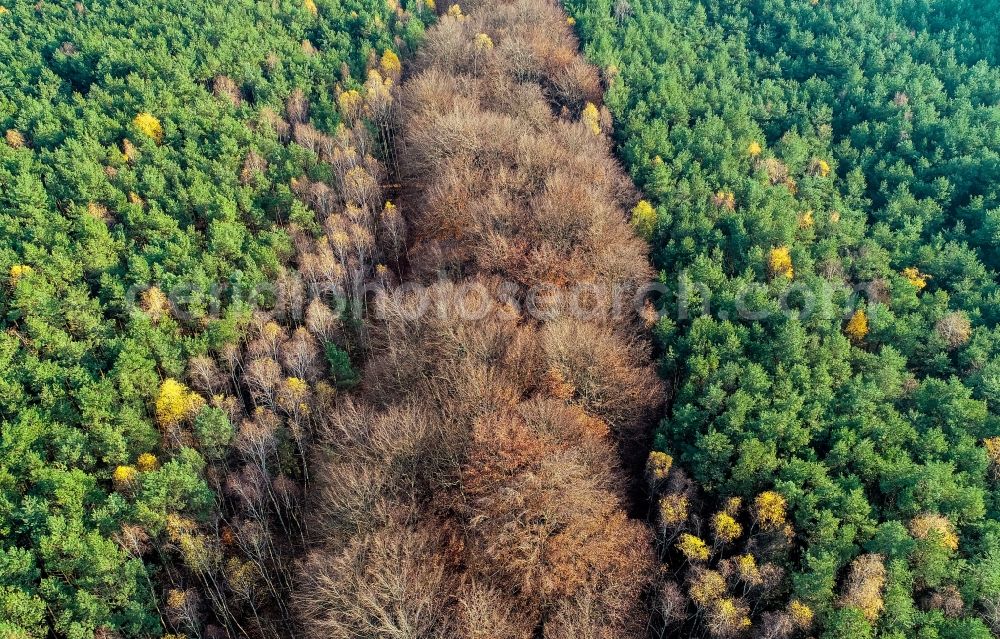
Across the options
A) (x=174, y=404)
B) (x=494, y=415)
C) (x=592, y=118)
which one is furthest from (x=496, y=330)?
(x=592, y=118)

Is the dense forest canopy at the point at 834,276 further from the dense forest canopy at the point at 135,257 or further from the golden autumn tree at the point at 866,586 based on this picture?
the dense forest canopy at the point at 135,257

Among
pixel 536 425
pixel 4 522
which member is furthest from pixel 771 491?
pixel 4 522

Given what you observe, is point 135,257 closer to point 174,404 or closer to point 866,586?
point 174,404

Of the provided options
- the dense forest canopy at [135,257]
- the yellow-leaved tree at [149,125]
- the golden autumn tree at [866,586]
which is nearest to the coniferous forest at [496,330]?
the golden autumn tree at [866,586]

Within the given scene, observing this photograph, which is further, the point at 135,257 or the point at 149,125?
the point at 149,125

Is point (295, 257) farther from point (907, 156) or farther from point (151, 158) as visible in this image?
point (907, 156)

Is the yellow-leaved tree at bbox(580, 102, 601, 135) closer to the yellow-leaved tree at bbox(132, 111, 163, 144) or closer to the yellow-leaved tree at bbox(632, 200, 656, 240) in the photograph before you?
the yellow-leaved tree at bbox(632, 200, 656, 240)

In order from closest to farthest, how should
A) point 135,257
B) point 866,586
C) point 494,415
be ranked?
point 866,586 → point 494,415 → point 135,257
